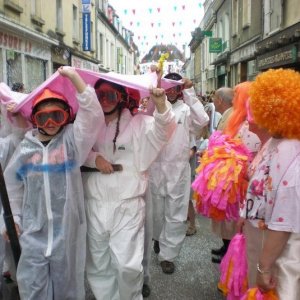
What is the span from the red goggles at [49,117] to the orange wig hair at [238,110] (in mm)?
1325

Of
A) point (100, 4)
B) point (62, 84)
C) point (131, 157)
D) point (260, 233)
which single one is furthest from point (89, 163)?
point (100, 4)

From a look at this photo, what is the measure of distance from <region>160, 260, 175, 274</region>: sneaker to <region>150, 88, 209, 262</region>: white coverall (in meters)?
0.04

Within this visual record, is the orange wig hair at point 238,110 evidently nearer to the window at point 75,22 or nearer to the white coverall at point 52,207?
the white coverall at point 52,207

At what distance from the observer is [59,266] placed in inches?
109

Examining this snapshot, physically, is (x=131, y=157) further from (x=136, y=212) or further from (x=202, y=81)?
(x=202, y=81)

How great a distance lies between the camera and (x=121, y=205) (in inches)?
116

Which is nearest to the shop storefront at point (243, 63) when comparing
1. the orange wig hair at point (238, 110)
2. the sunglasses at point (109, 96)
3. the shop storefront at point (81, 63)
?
the shop storefront at point (81, 63)

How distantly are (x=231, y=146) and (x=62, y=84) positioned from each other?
50.6 inches

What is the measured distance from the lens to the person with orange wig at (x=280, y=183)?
2.06 metres

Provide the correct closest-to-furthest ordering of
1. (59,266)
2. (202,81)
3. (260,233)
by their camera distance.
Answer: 1. (260,233)
2. (59,266)
3. (202,81)

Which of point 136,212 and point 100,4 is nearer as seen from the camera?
point 136,212

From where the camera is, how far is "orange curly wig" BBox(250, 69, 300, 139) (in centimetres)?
214

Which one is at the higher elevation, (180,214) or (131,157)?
(131,157)

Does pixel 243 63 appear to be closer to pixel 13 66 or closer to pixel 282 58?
pixel 282 58
